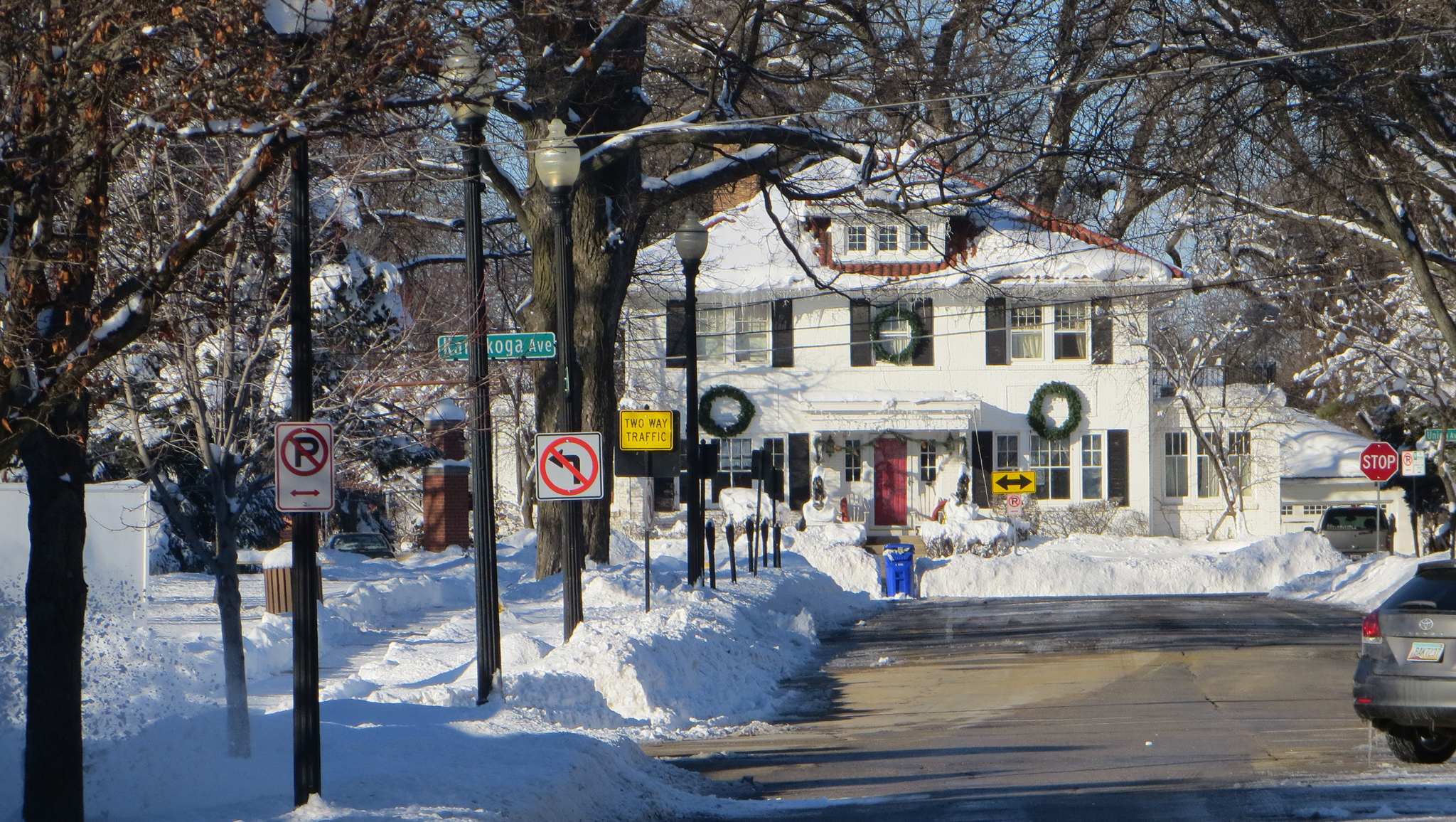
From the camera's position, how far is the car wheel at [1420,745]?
10.2 m

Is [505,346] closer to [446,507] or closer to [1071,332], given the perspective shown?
[446,507]

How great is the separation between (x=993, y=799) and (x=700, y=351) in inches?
1308

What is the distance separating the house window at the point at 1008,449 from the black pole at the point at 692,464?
68.9 feet

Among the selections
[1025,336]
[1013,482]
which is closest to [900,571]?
[1013,482]

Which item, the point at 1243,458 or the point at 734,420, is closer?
the point at 734,420

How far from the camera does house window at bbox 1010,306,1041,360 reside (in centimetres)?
4134

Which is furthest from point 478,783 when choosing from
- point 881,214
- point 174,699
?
point 881,214

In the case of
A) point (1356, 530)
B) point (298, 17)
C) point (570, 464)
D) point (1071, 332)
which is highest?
point (1071, 332)

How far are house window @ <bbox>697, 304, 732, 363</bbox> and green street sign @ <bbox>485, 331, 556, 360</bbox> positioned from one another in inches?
1099

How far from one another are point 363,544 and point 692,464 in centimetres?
1792

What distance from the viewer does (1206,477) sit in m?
43.8

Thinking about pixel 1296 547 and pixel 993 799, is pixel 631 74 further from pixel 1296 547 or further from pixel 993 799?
pixel 1296 547

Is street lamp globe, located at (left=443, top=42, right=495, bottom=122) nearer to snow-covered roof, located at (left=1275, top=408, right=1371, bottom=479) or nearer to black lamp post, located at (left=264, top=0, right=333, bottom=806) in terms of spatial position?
black lamp post, located at (left=264, top=0, right=333, bottom=806)

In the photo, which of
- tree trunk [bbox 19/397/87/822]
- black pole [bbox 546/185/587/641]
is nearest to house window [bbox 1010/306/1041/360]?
black pole [bbox 546/185/587/641]
